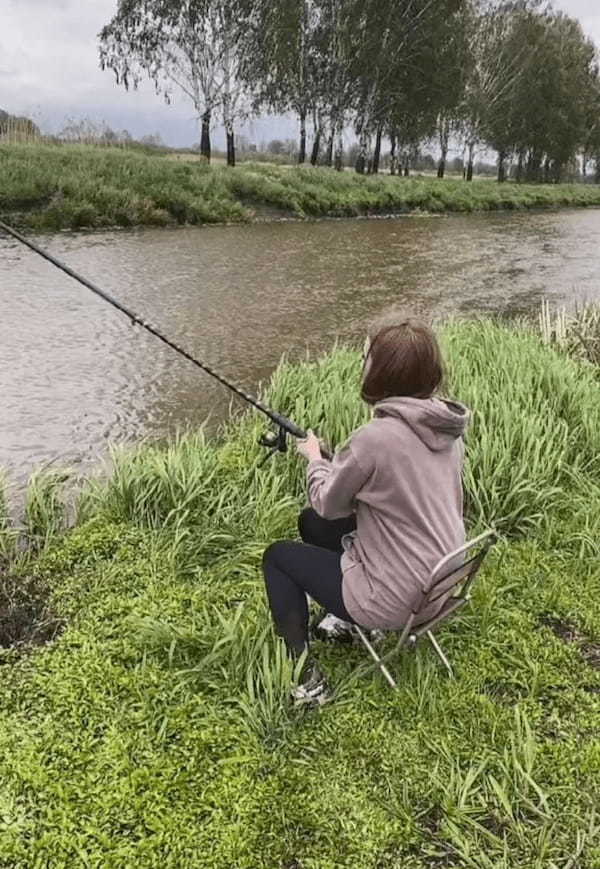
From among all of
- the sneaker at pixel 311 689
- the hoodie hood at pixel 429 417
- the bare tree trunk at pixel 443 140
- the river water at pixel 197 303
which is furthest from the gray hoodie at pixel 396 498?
the bare tree trunk at pixel 443 140

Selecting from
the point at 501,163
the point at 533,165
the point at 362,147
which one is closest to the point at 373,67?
the point at 362,147

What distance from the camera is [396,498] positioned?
2721 mm

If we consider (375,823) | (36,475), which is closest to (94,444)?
(36,475)

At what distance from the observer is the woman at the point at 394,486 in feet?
8.80

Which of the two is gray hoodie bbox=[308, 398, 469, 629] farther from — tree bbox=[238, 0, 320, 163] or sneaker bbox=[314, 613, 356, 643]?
tree bbox=[238, 0, 320, 163]

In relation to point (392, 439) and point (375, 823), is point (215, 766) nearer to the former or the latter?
point (375, 823)

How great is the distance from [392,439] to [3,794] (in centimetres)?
173

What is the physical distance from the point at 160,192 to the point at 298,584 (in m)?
19.0

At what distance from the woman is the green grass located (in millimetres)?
328

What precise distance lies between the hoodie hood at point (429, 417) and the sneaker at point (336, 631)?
1094 millimetres

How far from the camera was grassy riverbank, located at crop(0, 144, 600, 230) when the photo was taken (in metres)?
18.0

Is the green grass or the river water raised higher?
the river water

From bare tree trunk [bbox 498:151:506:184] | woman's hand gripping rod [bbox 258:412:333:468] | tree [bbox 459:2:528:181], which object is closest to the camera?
woman's hand gripping rod [bbox 258:412:333:468]

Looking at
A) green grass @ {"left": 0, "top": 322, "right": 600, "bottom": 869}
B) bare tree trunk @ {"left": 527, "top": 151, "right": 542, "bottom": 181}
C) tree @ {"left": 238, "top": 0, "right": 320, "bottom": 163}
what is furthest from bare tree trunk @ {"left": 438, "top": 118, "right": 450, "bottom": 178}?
green grass @ {"left": 0, "top": 322, "right": 600, "bottom": 869}
